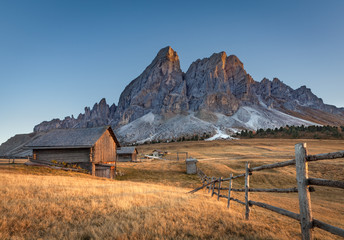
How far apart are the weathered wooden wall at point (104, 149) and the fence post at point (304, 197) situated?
80.4 feet

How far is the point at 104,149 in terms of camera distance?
27031 mm

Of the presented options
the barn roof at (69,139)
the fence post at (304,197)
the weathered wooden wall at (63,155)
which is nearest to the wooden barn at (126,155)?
the barn roof at (69,139)

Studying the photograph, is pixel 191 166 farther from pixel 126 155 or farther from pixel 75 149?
pixel 126 155

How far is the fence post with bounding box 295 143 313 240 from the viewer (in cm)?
366

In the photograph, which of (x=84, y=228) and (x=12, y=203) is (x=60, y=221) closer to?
(x=84, y=228)

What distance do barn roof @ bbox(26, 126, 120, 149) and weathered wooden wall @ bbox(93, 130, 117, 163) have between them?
99 centimetres

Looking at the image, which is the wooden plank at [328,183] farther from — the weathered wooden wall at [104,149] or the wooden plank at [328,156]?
the weathered wooden wall at [104,149]

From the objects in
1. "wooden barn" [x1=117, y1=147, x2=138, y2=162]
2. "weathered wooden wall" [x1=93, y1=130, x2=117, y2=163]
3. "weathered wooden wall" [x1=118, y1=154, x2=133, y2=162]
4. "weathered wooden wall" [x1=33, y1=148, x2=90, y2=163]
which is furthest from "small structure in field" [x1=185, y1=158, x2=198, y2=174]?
"weathered wooden wall" [x1=118, y1=154, x2=133, y2=162]

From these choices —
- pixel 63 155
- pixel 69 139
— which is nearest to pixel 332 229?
pixel 63 155

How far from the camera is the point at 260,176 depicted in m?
26.3


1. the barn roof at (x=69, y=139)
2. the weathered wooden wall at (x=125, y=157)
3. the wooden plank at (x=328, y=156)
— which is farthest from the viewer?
the weathered wooden wall at (x=125, y=157)

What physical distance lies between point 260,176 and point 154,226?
25.9 m

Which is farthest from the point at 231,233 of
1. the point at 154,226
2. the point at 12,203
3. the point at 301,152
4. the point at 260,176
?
the point at 260,176

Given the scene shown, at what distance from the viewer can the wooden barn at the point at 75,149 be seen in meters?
23.8
